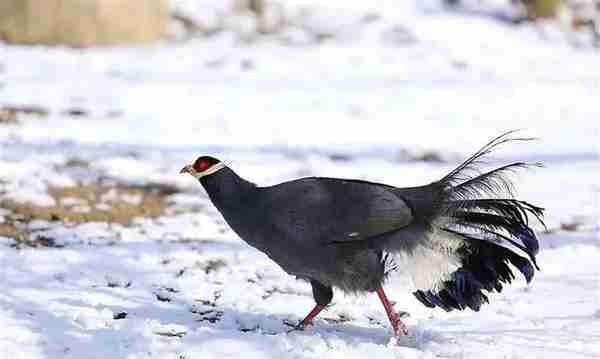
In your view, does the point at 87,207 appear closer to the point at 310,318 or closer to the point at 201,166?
the point at 201,166

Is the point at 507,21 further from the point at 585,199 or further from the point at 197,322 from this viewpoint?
the point at 197,322

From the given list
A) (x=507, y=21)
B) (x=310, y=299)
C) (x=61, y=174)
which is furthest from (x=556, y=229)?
(x=507, y=21)

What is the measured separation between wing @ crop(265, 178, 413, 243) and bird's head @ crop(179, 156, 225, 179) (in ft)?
1.07

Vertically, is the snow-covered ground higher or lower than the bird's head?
lower

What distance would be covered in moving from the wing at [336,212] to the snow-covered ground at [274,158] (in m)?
0.57

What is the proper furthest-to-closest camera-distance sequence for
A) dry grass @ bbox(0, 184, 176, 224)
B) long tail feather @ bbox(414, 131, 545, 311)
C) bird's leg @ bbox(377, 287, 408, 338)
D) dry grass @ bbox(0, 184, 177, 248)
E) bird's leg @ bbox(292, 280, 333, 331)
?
dry grass @ bbox(0, 184, 176, 224) < dry grass @ bbox(0, 184, 177, 248) < bird's leg @ bbox(292, 280, 333, 331) < bird's leg @ bbox(377, 287, 408, 338) < long tail feather @ bbox(414, 131, 545, 311)

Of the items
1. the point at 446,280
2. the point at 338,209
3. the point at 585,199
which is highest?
the point at 338,209

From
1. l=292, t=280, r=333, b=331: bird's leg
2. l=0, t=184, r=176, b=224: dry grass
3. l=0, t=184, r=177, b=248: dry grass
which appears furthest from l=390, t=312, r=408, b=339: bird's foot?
l=0, t=184, r=176, b=224: dry grass

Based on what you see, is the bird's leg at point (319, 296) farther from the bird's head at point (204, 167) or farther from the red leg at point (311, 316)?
the bird's head at point (204, 167)

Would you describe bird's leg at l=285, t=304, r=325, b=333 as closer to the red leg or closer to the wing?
the red leg

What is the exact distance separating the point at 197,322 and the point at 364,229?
1134 millimetres

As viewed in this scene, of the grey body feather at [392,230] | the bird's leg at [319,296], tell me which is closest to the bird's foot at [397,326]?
the grey body feather at [392,230]

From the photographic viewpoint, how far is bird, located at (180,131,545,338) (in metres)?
4.92

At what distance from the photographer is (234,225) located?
5.09 m
